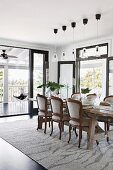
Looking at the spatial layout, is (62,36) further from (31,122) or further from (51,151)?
(51,151)

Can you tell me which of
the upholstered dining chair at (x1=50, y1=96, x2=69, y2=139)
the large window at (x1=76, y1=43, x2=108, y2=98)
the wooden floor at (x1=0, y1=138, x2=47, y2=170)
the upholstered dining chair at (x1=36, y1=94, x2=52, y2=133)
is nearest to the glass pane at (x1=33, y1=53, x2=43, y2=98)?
the large window at (x1=76, y1=43, x2=108, y2=98)

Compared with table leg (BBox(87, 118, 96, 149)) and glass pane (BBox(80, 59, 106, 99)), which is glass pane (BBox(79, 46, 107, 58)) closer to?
glass pane (BBox(80, 59, 106, 99))

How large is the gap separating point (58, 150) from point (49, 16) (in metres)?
2.77

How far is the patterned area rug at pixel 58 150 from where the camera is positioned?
3.21 m

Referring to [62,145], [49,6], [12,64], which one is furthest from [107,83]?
[12,64]

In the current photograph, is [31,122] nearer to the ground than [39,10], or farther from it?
nearer to the ground

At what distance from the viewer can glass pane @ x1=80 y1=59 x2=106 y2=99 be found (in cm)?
670

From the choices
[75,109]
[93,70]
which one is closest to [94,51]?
[93,70]

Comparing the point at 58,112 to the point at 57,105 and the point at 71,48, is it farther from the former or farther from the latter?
the point at 71,48

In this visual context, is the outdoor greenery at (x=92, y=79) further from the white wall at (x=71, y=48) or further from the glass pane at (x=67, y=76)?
the white wall at (x=71, y=48)

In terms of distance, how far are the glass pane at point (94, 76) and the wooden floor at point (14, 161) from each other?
12.4 ft

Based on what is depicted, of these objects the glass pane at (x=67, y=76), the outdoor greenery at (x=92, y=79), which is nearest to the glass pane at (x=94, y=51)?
the outdoor greenery at (x=92, y=79)

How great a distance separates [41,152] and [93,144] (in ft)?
3.72

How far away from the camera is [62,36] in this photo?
640 cm
